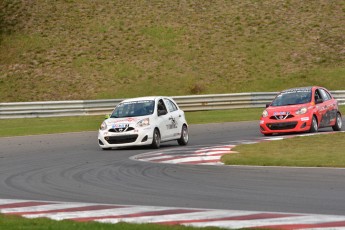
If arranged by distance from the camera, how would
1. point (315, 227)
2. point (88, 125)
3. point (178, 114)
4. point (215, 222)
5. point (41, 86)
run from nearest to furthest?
point (315, 227)
point (215, 222)
point (178, 114)
point (88, 125)
point (41, 86)

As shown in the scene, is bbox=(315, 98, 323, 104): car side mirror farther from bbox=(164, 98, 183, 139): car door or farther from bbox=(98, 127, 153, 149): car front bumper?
bbox=(98, 127, 153, 149): car front bumper

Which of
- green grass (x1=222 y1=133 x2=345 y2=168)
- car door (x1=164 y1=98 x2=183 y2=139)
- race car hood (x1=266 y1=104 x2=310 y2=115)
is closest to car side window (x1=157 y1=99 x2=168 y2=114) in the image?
car door (x1=164 y1=98 x2=183 y2=139)

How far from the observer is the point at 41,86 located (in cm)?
5378

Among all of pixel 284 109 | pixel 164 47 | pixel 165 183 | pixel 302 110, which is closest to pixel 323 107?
pixel 302 110

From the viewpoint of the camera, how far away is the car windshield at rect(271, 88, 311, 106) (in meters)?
28.1

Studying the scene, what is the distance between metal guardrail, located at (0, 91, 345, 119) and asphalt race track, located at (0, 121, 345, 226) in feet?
59.5

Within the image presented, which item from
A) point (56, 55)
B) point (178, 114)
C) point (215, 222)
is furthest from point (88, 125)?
point (215, 222)

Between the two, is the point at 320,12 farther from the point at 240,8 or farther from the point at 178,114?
the point at 178,114

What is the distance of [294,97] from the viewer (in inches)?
1121

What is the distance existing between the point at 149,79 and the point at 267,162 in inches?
1395

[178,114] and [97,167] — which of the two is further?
[178,114]

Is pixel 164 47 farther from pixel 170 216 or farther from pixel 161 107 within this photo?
pixel 170 216

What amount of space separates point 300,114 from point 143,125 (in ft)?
16.4

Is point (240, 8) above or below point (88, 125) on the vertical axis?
above
